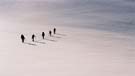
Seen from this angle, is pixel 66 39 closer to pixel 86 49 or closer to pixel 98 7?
pixel 86 49

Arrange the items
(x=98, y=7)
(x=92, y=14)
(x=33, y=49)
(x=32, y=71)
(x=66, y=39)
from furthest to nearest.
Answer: (x=98, y=7) < (x=92, y=14) < (x=66, y=39) < (x=33, y=49) < (x=32, y=71)

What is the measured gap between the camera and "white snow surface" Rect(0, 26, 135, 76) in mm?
18719

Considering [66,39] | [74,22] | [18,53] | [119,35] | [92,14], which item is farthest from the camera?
[92,14]

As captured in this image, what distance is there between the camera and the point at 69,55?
23.4 meters

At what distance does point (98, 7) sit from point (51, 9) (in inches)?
356

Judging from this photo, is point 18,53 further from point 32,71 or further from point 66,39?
point 66,39

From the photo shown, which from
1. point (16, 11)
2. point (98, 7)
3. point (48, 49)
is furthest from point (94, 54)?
point (16, 11)

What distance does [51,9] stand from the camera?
204 ft

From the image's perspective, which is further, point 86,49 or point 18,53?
point 86,49

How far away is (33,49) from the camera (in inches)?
1003

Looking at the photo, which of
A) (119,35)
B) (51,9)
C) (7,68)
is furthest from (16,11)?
(7,68)

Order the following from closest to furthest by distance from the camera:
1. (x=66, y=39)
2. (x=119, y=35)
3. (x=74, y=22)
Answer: (x=66, y=39)
(x=119, y=35)
(x=74, y=22)

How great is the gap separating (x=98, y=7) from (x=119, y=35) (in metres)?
25.3

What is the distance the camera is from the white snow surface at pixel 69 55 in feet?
61.4
